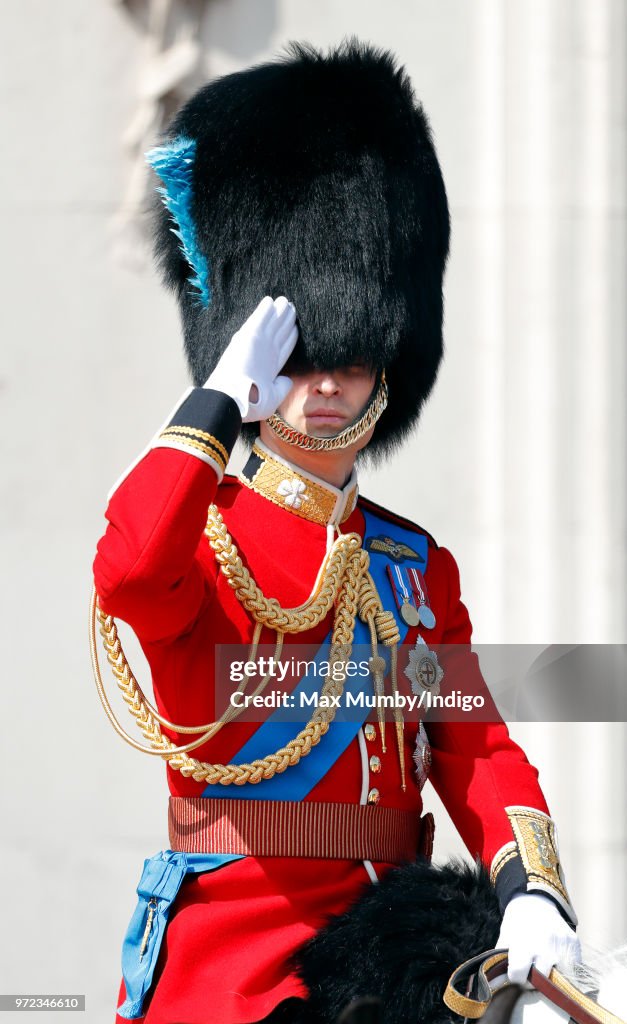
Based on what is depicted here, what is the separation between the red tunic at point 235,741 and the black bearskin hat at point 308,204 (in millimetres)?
287

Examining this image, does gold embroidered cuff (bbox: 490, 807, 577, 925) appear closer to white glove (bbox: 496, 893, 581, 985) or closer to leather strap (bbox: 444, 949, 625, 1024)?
white glove (bbox: 496, 893, 581, 985)

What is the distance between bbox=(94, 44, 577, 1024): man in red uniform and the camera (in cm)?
202

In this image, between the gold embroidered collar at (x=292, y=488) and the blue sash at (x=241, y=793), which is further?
the gold embroidered collar at (x=292, y=488)

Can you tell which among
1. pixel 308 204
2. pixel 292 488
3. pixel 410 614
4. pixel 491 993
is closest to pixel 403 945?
pixel 491 993

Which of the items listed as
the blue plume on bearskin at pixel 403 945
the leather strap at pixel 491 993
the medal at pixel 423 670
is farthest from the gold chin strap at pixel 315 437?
the leather strap at pixel 491 993

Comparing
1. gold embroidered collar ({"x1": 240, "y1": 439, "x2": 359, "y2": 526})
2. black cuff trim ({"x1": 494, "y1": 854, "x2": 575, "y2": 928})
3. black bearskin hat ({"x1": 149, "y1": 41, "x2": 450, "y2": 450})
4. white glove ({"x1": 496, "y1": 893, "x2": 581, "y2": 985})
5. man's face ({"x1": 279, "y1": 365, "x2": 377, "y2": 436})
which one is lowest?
white glove ({"x1": 496, "y1": 893, "x2": 581, "y2": 985})

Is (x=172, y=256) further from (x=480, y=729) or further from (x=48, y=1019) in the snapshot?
(x=48, y=1019)

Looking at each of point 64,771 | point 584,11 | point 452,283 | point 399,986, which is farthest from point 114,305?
point 399,986

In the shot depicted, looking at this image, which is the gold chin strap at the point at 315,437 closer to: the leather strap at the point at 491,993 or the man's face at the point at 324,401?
the man's face at the point at 324,401

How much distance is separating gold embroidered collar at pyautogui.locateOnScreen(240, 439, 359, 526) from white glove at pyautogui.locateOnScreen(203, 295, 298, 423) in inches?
4.7

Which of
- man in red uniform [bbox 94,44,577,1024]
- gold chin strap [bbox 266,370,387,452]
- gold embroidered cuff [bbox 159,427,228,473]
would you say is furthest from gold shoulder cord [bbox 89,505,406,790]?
gold embroidered cuff [bbox 159,427,228,473]

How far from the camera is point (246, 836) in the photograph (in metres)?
2.13

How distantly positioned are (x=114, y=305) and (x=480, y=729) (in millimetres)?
1773

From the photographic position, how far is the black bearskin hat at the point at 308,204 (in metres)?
2.33
